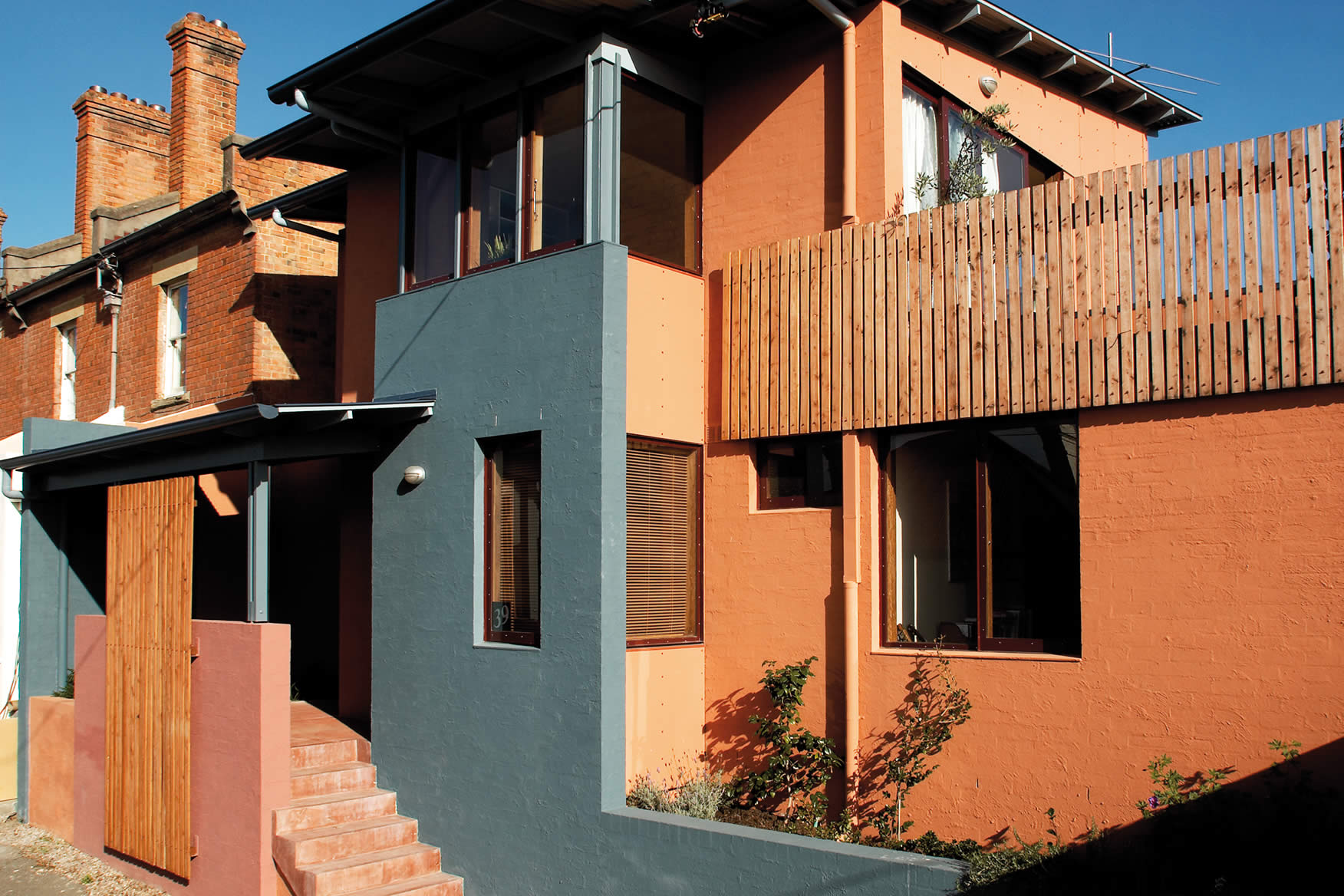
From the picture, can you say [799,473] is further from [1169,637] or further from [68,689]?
[68,689]

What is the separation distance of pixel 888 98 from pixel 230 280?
362 inches

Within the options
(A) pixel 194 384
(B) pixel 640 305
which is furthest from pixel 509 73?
(A) pixel 194 384

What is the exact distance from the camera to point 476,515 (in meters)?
9.69

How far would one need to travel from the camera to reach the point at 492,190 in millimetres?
10227

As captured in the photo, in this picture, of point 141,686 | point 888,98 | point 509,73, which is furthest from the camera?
point 141,686

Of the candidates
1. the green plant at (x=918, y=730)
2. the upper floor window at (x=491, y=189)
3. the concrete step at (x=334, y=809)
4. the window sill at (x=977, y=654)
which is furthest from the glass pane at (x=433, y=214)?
the green plant at (x=918, y=730)

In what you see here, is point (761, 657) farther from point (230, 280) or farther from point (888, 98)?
point (230, 280)

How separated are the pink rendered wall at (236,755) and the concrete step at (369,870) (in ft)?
1.80

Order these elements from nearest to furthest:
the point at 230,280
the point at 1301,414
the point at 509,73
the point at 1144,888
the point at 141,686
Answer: the point at 1144,888 < the point at 1301,414 < the point at 509,73 < the point at 141,686 < the point at 230,280

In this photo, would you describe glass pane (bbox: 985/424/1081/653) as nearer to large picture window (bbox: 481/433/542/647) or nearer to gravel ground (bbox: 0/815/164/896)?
large picture window (bbox: 481/433/542/647)

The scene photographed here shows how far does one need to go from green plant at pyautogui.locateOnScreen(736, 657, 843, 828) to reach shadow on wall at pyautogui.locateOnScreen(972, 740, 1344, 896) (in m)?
2.09

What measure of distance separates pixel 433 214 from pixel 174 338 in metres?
6.88

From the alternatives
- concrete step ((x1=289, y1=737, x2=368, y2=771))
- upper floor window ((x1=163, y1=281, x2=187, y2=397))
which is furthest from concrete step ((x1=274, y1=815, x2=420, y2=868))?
upper floor window ((x1=163, y1=281, x2=187, y2=397))

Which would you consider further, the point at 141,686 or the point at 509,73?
the point at 141,686
